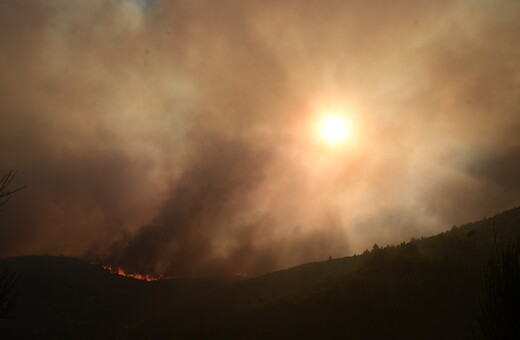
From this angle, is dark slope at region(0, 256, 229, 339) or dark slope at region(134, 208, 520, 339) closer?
dark slope at region(134, 208, 520, 339)

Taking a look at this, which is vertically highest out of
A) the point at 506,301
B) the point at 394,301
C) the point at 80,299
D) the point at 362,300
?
the point at 80,299

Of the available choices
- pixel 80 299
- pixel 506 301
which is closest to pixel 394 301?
pixel 506 301

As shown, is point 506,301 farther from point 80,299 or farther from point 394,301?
point 80,299

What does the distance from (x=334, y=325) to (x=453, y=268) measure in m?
23.1

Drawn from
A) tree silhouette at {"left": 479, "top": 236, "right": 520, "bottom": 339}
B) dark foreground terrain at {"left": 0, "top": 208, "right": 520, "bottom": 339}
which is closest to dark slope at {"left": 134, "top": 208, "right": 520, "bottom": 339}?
dark foreground terrain at {"left": 0, "top": 208, "right": 520, "bottom": 339}

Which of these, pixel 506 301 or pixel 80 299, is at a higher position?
pixel 80 299

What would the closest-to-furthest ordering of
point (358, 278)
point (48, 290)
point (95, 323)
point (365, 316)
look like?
point (365, 316), point (358, 278), point (95, 323), point (48, 290)

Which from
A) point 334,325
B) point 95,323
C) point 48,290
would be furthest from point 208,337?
point 48,290

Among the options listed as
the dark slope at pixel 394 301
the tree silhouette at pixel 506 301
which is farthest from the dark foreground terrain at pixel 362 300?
the tree silhouette at pixel 506 301

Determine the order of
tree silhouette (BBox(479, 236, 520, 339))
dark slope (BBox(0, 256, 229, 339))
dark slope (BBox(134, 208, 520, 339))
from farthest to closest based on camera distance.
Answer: dark slope (BBox(0, 256, 229, 339))
dark slope (BBox(134, 208, 520, 339))
tree silhouette (BBox(479, 236, 520, 339))

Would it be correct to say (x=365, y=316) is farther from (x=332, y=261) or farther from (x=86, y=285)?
(x=86, y=285)

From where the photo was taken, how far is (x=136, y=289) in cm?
18238

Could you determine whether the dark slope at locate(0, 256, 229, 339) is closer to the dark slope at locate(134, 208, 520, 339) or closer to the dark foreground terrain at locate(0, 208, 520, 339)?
the dark foreground terrain at locate(0, 208, 520, 339)

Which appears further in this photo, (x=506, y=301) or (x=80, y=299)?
(x=80, y=299)
